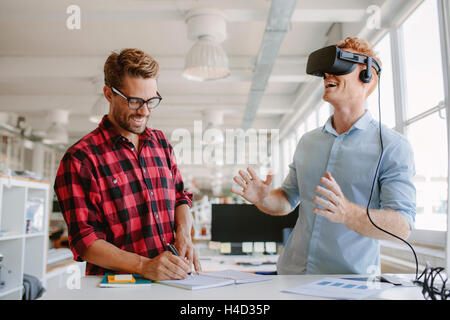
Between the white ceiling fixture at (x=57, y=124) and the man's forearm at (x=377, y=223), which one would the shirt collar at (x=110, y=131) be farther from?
the white ceiling fixture at (x=57, y=124)

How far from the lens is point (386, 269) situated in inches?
125

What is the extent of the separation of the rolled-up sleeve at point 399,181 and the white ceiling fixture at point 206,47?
242 centimetres

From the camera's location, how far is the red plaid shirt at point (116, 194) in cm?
124

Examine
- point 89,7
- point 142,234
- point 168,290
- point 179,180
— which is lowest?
point 168,290

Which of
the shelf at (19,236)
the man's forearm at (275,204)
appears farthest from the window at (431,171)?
the shelf at (19,236)

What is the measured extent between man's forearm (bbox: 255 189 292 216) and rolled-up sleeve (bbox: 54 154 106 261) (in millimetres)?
609

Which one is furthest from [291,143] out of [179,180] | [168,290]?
[168,290]

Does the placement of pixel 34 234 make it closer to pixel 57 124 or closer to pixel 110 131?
pixel 110 131

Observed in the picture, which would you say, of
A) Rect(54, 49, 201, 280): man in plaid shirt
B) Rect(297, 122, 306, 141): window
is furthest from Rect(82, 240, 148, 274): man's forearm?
Rect(297, 122, 306, 141): window

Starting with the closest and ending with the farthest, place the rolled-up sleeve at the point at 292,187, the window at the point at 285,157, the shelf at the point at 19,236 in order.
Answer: the rolled-up sleeve at the point at 292,187 → the shelf at the point at 19,236 → the window at the point at 285,157

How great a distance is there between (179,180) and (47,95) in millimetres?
6931

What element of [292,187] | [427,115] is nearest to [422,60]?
[427,115]

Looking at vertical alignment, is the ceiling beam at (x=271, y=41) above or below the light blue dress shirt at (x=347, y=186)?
above
